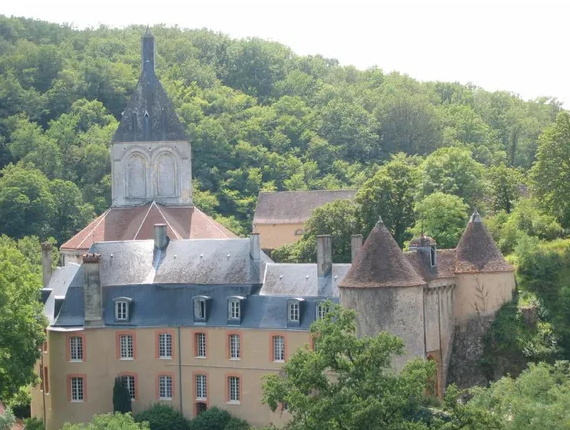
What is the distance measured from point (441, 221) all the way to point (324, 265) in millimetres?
13350

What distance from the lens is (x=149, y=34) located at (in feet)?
308

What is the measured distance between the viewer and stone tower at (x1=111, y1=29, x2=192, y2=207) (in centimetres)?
8950

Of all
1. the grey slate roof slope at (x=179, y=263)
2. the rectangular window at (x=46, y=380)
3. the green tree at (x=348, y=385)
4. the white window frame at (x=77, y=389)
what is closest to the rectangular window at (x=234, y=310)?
the grey slate roof slope at (x=179, y=263)

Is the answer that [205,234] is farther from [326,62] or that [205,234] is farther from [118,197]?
[326,62]

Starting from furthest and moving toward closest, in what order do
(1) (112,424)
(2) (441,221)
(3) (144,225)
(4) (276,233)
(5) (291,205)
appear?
(5) (291,205) < (4) (276,233) < (3) (144,225) < (2) (441,221) < (1) (112,424)

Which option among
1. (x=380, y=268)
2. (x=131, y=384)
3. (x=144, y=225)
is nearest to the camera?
(x=380, y=268)

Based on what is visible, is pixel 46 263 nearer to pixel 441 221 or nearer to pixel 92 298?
pixel 92 298

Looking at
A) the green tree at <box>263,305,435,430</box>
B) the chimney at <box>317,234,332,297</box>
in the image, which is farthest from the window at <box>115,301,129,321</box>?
the green tree at <box>263,305,435,430</box>

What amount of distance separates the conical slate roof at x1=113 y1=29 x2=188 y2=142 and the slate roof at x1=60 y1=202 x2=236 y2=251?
406 centimetres

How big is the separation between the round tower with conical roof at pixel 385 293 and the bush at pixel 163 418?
362 inches

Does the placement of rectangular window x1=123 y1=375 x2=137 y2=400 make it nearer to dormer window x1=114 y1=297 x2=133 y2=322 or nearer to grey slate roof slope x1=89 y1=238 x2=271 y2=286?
dormer window x1=114 y1=297 x2=133 y2=322

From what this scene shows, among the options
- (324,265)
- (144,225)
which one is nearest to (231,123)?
(144,225)

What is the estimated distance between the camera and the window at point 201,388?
71.2 m

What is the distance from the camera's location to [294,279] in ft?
233
